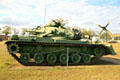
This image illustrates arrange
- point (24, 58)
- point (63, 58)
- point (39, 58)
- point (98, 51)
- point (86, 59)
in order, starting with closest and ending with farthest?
point (24, 58) → point (39, 58) → point (63, 58) → point (86, 59) → point (98, 51)

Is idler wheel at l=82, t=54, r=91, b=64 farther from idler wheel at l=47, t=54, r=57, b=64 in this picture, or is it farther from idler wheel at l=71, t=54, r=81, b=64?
idler wheel at l=47, t=54, r=57, b=64

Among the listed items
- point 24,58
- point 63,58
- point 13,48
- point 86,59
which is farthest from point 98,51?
point 13,48

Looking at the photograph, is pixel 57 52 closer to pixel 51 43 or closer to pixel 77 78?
pixel 51 43

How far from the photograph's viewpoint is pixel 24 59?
10039mm

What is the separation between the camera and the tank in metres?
9.88

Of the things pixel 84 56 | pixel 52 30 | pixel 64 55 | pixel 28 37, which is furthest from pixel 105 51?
pixel 28 37

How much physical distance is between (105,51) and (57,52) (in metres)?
4.60

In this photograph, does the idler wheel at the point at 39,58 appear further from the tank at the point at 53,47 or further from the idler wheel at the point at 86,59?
the idler wheel at the point at 86,59

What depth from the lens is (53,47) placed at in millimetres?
11109

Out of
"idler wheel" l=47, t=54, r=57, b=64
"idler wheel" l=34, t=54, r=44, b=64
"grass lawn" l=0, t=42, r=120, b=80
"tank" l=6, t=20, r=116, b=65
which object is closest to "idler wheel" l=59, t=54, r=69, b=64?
"tank" l=6, t=20, r=116, b=65

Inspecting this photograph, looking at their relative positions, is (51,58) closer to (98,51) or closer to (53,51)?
(53,51)

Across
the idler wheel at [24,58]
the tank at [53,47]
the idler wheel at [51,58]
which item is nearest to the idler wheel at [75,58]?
the tank at [53,47]

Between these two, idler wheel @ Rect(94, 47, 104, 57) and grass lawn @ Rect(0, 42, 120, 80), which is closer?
grass lawn @ Rect(0, 42, 120, 80)

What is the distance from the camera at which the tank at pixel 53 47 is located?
9883 mm
